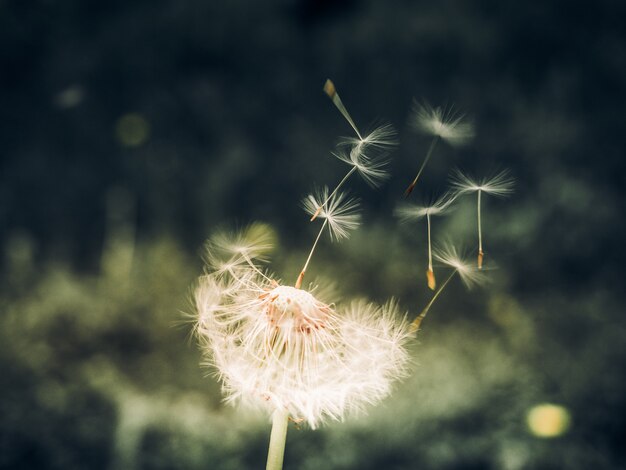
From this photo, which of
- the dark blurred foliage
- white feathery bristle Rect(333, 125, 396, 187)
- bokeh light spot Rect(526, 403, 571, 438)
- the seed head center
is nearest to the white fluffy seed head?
the seed head center

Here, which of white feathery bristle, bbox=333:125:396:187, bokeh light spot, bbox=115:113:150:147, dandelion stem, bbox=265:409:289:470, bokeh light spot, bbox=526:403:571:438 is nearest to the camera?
dandelion stem, bbox=265:409:289:470

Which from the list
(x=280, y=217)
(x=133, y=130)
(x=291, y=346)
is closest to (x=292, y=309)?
Result: (x=291, y=346)

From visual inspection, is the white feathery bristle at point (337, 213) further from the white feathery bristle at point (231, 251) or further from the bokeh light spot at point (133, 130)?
the bokeh light spot at point (133, 130)

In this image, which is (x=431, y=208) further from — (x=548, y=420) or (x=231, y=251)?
(x=548, y=420)

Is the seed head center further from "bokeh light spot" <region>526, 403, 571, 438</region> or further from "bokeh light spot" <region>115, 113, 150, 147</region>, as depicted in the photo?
"bokeh light spot" <region>115, 113, 150, 147</region>

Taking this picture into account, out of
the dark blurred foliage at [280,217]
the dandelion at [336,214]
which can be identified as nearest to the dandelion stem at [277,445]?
the dandelion at [336,214]

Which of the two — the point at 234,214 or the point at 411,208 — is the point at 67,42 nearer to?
the point at 234,214

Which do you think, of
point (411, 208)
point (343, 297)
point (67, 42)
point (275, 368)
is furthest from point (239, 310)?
point (67, 42)
